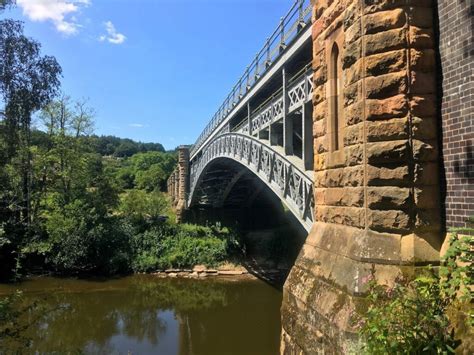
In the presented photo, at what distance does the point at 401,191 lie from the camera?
4.21 metres

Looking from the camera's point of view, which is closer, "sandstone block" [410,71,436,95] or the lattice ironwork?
"sandstone block" [410,71,436,95]

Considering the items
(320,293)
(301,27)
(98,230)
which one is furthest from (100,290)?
(320,293)

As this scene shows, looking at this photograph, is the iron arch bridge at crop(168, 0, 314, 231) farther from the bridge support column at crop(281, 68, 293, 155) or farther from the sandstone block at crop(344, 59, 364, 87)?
the sandstone block at crop(344, 59, 364, 87)

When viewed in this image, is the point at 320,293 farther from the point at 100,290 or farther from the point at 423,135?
the point at 100,290

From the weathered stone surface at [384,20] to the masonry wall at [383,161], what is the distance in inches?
0.4

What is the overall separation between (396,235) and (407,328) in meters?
1.02

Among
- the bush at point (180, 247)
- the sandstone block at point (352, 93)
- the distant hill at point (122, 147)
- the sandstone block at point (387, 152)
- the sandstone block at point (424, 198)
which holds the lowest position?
the bush at point (180, 247)

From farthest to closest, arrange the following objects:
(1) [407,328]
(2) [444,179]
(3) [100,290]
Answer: (3) [100,290] → (2) [444,179] → (1) [407,328]

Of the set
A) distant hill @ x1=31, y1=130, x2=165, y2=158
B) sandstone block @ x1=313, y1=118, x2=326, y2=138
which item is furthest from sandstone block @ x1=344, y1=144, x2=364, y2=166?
distant hill @ x1=31, y1=130, x2=165, y2=158

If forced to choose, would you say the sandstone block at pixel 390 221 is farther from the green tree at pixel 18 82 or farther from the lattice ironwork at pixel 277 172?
the green tree at pixel 18 82

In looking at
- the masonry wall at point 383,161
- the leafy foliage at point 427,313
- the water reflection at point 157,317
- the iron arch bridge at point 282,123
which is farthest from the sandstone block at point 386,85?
the water reflection at point 157,317

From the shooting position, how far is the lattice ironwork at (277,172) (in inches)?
452

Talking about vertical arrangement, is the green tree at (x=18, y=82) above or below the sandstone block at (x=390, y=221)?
above

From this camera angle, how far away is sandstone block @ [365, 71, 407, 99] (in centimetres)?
427
